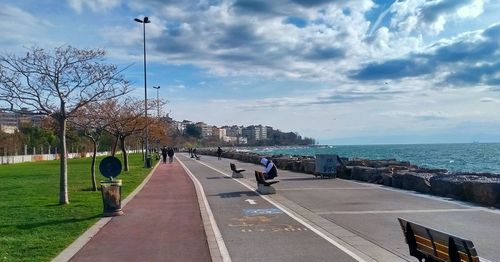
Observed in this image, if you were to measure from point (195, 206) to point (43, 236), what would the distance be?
232 inches

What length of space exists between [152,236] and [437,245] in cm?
601

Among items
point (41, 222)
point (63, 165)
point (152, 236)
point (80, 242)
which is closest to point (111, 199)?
point (41, 222)

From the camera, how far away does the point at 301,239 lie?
1047 cm

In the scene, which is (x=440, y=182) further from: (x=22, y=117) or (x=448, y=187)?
(x=22, y=117)

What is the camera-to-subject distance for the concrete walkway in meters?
9.02

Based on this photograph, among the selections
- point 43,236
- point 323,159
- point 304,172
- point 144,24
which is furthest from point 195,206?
point 144,24

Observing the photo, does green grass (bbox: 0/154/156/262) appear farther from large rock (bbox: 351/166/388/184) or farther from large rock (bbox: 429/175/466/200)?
large rock (bbox: 351/166/388/184)

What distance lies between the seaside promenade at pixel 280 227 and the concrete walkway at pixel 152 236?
16 millimetres

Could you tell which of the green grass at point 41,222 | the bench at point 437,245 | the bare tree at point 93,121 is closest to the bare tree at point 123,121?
the bare tree at point 93,121

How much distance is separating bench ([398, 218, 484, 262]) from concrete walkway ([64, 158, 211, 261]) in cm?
318

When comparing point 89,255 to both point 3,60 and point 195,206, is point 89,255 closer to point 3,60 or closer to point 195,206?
point 195,206

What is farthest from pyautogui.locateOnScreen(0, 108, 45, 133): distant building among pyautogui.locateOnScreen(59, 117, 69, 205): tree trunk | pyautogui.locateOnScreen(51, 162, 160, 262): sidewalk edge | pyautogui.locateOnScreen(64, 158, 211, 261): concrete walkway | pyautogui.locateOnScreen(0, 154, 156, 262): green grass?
pyautogui.locateOnScreen(51, 162, 160, 262): sidewalk edge

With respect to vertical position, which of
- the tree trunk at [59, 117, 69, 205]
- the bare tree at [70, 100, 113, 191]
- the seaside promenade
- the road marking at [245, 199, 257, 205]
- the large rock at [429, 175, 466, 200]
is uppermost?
the bare tree at [70, 100, 113, 191]

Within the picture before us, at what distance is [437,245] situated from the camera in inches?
257
